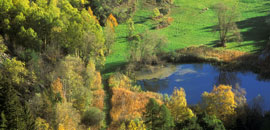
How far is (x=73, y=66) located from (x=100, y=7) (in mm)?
51092

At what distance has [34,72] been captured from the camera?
167ft

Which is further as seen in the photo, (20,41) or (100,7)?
(100,7)

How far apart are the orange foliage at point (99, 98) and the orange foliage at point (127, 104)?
2.03 metres

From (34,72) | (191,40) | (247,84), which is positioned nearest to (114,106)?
(34,72)

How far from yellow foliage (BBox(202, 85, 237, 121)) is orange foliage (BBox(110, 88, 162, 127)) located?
9.89 metres

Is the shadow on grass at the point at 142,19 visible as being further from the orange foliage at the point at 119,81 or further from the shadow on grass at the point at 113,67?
the orange foliage at the point at 119,81

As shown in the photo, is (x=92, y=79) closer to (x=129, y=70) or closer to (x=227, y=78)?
(x=129, y=70)

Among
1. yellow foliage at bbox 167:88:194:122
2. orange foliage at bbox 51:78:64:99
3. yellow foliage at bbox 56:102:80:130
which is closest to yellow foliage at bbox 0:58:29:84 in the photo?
orange foliage at bbox 51:78:64:99

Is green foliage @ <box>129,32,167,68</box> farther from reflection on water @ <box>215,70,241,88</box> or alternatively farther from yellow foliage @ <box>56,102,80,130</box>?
yellow foliage @ <box>56,102,80,130</box>

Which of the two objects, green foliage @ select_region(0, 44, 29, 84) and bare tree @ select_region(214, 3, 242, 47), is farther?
bare tree @ select_region(214, 3, 242, 47)

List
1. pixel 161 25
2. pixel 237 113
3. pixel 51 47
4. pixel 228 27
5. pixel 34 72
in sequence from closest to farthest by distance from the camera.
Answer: pixel 237 113 < pixel 34 72 < pixel 51 47 < pixel 228 27 < pixel 161 25

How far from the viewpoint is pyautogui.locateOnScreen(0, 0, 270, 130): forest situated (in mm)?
43406

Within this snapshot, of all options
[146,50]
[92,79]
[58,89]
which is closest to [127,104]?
[92,79]

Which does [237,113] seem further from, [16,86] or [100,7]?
[100,7]
